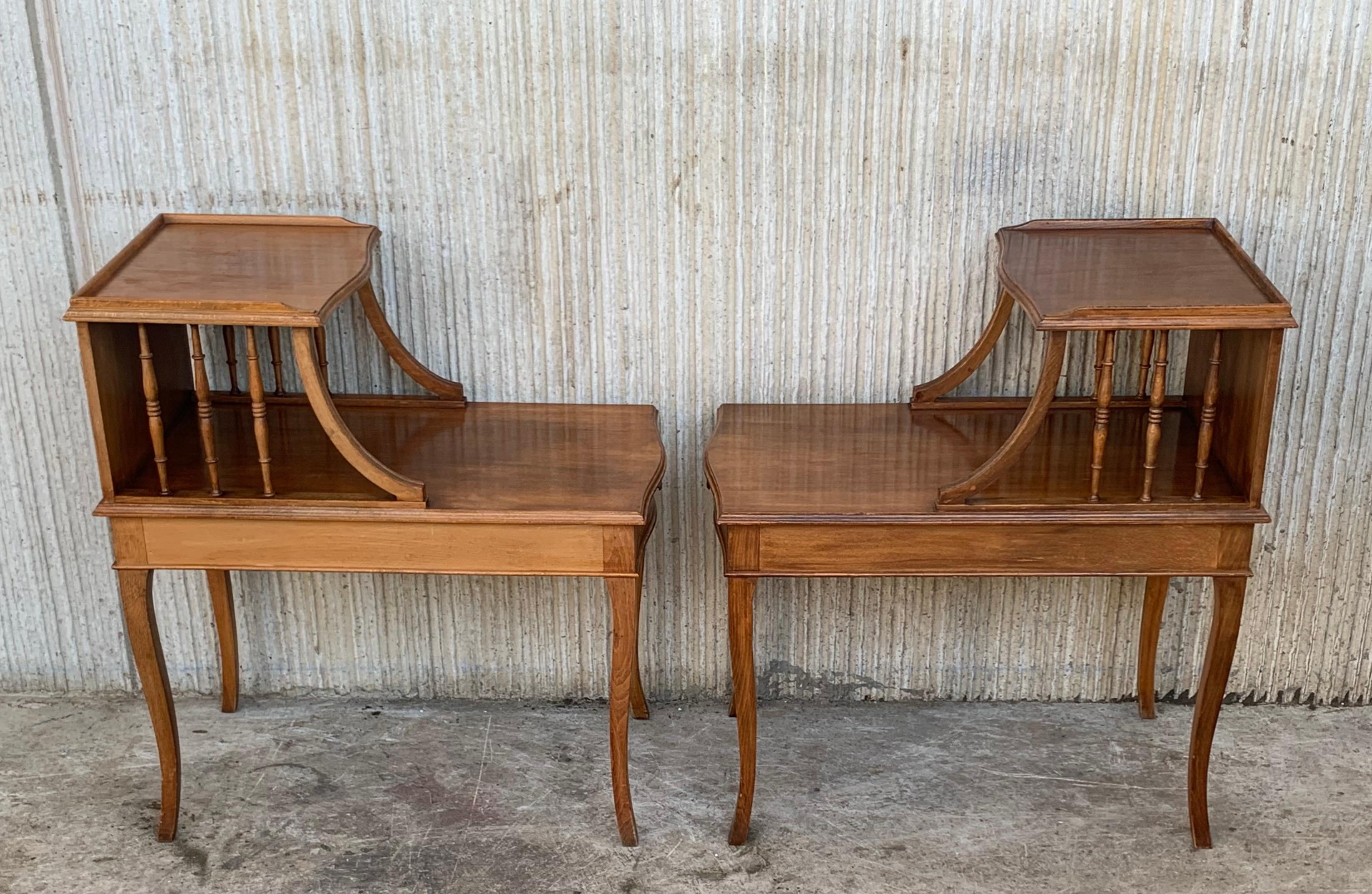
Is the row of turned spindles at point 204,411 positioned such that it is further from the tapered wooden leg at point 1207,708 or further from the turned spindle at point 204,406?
the tapered wooden leg at point 1207,708

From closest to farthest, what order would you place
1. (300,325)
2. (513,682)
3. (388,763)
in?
(300,325)
(388,763)
(513,682)

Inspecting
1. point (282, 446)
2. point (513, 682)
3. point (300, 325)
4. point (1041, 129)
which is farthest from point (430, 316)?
point (1041, 129)

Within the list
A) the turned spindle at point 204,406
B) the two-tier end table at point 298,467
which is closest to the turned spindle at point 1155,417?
the two-tier end table at point 298,467

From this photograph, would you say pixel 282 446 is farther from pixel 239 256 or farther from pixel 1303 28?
pixel 1303 28

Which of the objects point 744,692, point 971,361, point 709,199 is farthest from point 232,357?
point 971,361

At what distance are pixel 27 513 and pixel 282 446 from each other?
906 millimetres

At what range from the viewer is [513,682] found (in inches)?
135

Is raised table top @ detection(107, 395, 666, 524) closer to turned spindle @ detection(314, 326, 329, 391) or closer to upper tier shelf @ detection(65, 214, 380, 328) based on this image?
turned spindle @ detection(314, 326, 329, 391)

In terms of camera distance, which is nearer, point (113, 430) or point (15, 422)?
point (113, 430)

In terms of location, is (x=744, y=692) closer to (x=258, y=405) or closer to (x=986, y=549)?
(x=986, y=549)

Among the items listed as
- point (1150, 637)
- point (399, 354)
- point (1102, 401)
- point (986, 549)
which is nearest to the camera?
point (1102, 401)

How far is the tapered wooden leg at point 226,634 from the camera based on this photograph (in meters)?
3.28

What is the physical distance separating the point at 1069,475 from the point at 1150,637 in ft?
2.61

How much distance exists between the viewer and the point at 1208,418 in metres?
2.54
